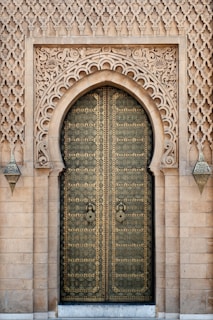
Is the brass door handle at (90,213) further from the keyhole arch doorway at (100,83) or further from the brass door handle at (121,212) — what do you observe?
the keyhole arch doorway at (100,83)

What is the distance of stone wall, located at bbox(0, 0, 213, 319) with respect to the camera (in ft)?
23.6

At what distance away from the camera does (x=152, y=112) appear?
7387mm

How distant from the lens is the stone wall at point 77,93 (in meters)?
7.20

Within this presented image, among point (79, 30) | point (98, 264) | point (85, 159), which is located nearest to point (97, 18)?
point (79, 30)

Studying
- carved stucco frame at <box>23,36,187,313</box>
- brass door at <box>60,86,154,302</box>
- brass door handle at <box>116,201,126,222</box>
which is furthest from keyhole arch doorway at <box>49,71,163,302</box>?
brass door handle at <box>116,201,126,222</box>

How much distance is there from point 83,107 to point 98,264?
218 centimetres

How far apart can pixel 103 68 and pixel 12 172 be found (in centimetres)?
184

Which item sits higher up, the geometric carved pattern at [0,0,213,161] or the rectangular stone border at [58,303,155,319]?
the geometric carved pattern at [0,0,213,161]

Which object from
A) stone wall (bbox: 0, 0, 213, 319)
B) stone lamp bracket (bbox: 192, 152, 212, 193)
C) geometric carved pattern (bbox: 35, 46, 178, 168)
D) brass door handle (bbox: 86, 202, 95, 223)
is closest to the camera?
stone lamp bracket (bbox: 192, 152, 212, 193)

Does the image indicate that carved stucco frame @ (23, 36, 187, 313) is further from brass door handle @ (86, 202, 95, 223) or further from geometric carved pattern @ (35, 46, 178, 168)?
brass door handle @ (86, 202, 95, 223)

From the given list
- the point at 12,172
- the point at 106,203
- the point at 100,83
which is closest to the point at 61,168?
the point at 12,172

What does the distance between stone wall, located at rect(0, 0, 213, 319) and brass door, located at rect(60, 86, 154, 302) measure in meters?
0.25

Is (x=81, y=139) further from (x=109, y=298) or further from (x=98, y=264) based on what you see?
(x=109, y=298)

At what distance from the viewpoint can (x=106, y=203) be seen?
7559mm
